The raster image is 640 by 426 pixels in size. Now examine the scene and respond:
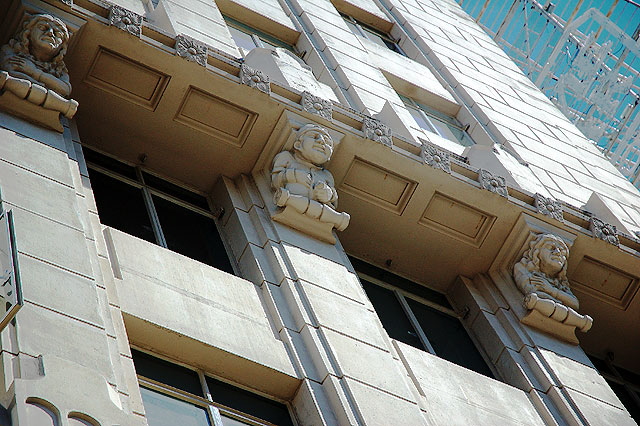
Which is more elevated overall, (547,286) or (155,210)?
(547,286)

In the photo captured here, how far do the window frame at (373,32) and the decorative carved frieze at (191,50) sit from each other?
11001mm

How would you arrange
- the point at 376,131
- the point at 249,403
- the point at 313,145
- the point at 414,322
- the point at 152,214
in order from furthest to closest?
the point at 376,131
the point at 414,322
the point at 313,145
the point at 152,214
the point at 249,403

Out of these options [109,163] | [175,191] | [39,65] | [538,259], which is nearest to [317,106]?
[175,191]

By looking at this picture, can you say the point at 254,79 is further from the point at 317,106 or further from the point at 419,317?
the point at 419,317

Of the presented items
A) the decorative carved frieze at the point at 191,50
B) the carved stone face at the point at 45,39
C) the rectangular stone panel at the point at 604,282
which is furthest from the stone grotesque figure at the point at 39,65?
→ the rectangular stone panel at the point at 604,282

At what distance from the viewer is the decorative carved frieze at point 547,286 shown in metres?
14.8

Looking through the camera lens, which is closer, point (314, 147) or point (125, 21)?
point (125, 21)

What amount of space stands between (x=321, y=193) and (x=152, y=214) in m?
2.37

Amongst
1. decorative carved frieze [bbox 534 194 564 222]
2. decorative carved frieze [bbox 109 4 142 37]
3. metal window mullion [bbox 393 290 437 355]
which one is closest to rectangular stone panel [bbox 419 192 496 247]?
decorative carved frieze [bbox 534 194 564 222]

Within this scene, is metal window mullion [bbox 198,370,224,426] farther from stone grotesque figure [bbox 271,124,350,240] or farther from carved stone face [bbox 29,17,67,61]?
carved stone face [bbox 29,17,67,61]

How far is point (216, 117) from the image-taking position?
574 inches

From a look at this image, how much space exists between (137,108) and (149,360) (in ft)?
17.3

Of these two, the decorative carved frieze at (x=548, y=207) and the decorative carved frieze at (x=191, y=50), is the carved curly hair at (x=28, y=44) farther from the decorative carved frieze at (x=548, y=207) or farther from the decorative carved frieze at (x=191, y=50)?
the decorative carved frieze at (x=548, y=207)

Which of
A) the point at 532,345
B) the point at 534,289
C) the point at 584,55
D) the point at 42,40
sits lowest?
the point at 532,345
